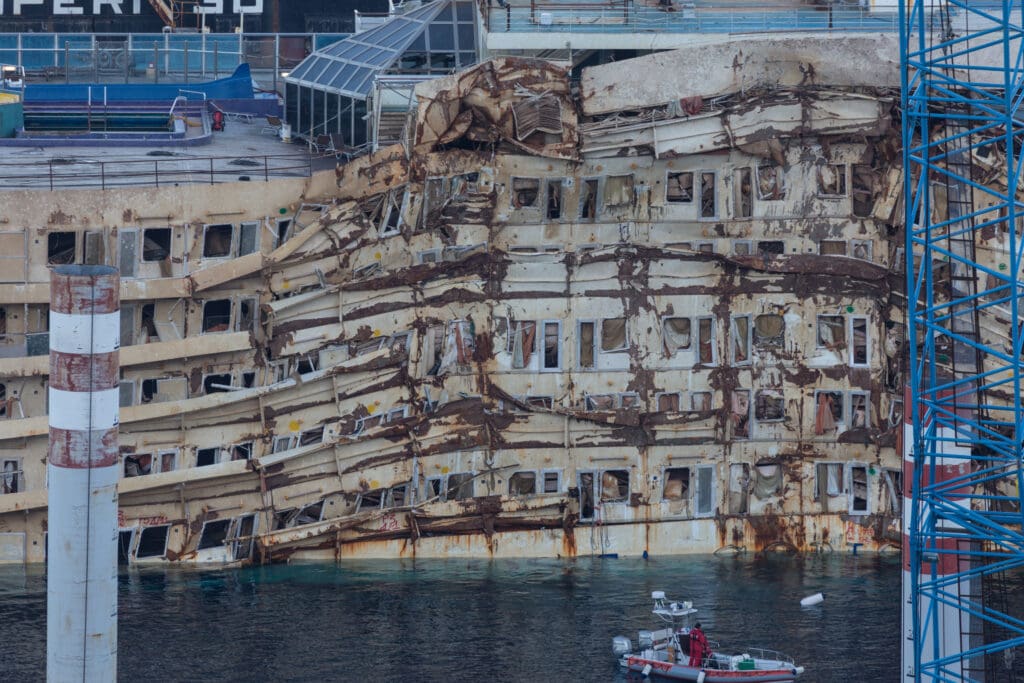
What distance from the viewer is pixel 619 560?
241 feet

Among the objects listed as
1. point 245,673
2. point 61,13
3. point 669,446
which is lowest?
point 245,673

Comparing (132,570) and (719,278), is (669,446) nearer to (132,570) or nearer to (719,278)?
(719,278)

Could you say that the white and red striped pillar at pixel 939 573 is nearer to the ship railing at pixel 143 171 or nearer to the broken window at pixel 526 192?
the broken window at pixel 526 192

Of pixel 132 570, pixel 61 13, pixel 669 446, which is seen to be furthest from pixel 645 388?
pixel 61 13

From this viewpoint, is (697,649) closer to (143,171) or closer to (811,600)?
(811,600)

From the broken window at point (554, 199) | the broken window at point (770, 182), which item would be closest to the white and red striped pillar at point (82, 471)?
the broken window at point (554, 199)

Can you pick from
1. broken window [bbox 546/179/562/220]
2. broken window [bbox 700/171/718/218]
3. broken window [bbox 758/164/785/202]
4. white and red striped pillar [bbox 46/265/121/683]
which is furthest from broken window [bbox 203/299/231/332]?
white and red striped pillar [bbox 46/265/121/683]

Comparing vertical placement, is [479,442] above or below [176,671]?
above

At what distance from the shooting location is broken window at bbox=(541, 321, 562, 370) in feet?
244

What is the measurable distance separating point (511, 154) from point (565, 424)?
946 centimetres

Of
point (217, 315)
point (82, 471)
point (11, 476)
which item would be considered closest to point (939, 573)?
point (82, 471)

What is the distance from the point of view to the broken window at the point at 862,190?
247ft

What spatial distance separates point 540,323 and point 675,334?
185 inches

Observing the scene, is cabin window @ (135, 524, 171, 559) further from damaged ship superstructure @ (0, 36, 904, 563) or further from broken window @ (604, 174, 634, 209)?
broken window @ (604, 174, 634, 209)
